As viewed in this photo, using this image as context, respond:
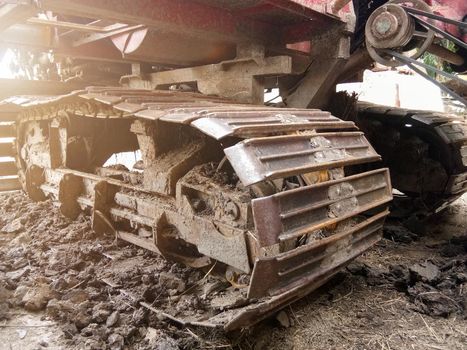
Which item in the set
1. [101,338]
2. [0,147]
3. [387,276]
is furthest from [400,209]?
[0,147]

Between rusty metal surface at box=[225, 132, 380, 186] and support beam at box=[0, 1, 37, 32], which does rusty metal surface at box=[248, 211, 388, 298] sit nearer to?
rusty metal surface at box=[225, 132, 380, 186]

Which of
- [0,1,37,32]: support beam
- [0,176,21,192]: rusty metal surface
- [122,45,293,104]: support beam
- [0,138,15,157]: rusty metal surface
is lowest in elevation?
[0,176,21,192]: rusty metal surface

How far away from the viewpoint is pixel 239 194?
96.2 inches

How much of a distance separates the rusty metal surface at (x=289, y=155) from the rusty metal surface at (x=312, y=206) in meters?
0.10

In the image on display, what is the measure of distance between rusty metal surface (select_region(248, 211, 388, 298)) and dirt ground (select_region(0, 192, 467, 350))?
0.47m

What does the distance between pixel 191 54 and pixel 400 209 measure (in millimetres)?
3061

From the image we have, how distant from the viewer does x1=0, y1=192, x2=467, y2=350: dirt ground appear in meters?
2.28

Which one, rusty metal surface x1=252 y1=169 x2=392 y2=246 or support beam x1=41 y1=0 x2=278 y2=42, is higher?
support beam x1=41 y1=0 x2=278 y2=42

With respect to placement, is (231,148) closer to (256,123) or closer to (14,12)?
(256,123)

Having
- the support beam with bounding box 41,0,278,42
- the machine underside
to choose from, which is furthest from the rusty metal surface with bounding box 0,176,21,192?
the support beam with bounding box 41,0,278,42

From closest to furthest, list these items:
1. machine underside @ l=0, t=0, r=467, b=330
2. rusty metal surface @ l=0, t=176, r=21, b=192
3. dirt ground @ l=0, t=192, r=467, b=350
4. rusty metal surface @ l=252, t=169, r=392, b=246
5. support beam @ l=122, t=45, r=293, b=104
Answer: rusty metal surface @ l=252, t=169, r=392, b=246, machine underside @ l=0, t=0, r=467, b=330, dirt ground @ l=0, t=192, r=467, b=350, support beam @ l=122, t=45, r=293, b=104, rusty metal surface @ l=0, t=176, r=21, b=192

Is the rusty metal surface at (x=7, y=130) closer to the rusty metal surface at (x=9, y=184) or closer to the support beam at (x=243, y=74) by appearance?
the rusty metal surface at (x=9, y=184)

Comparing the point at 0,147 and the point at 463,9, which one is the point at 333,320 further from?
the point at 0,147

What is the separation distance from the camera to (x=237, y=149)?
1.91 metres
